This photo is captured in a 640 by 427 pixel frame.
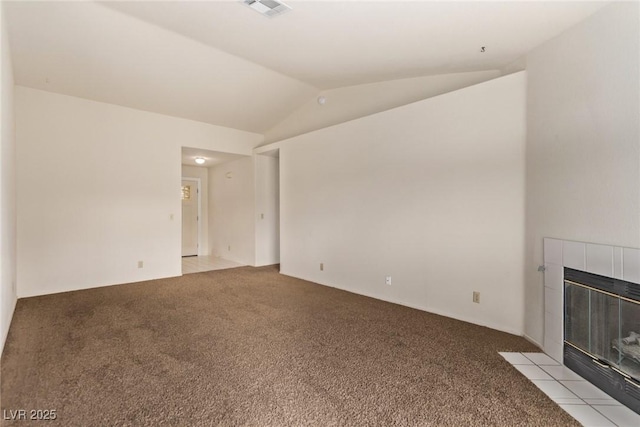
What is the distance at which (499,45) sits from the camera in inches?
111

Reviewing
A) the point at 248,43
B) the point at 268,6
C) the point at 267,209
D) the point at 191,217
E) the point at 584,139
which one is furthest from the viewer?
the point at 191,217

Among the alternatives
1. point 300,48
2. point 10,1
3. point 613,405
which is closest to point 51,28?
point 10,1

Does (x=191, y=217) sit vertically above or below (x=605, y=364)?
above

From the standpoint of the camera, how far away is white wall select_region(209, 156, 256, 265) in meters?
6.47

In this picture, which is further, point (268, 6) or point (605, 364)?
point (268, 6)

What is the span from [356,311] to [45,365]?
2830mm

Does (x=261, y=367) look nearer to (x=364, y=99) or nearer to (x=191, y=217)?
(x=364, y=99)

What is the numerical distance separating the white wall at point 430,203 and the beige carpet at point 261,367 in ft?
1.26

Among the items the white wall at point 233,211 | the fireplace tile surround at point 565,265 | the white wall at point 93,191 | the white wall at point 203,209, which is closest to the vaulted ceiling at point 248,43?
the white wall at point 93,191

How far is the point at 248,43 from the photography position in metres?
3.39

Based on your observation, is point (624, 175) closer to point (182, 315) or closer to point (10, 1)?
point (182, 315)

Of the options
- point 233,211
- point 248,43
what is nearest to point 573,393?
point 248,43

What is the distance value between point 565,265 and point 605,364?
0.71m

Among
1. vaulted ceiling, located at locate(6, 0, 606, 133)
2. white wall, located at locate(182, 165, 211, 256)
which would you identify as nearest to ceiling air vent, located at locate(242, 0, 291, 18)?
vaulted ceiling, located at locate(6, 0, 606, 133)
